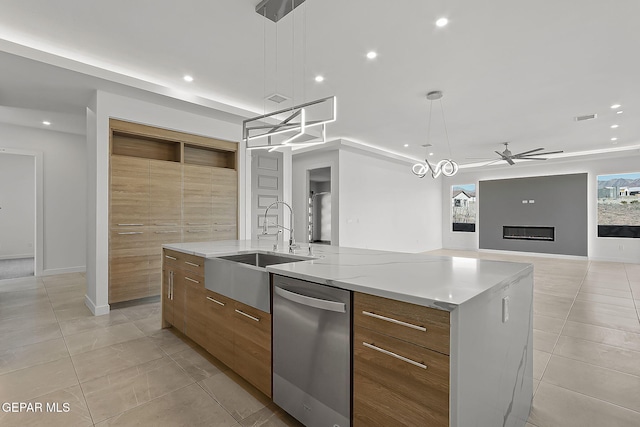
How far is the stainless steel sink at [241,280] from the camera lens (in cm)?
183

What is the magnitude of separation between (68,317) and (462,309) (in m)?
4.18

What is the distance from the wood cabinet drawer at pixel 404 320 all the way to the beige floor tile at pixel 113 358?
207cm

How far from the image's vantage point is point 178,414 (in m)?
1.79

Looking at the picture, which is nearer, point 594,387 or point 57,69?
point 594,387

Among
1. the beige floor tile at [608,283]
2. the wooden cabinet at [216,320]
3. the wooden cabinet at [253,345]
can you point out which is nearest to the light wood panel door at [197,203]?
the wooden cabinet at [216,320]

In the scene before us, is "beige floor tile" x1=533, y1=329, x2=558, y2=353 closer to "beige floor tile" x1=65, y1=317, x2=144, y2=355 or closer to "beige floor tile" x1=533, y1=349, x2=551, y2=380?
"beige floor tile" x1=533, y1=349, x2=551, y2=380

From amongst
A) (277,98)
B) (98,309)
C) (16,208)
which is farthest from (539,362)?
(16,208)

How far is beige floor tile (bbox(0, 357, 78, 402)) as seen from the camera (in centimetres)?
199

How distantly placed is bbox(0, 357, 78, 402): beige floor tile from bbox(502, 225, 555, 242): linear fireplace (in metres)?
10.5

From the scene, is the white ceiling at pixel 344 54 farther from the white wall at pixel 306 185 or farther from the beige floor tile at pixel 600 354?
the beige floor tile at pixel 600 354

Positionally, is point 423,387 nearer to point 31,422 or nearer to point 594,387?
point 594,387

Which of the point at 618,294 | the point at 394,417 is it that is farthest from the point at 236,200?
the point at 618,294

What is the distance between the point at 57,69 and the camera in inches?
123

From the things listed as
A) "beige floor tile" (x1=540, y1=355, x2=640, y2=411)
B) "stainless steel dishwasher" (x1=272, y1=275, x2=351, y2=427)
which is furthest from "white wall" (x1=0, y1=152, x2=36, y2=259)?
"beige floor tile" (x1=540, y1=355, x2=640, y2=411)
